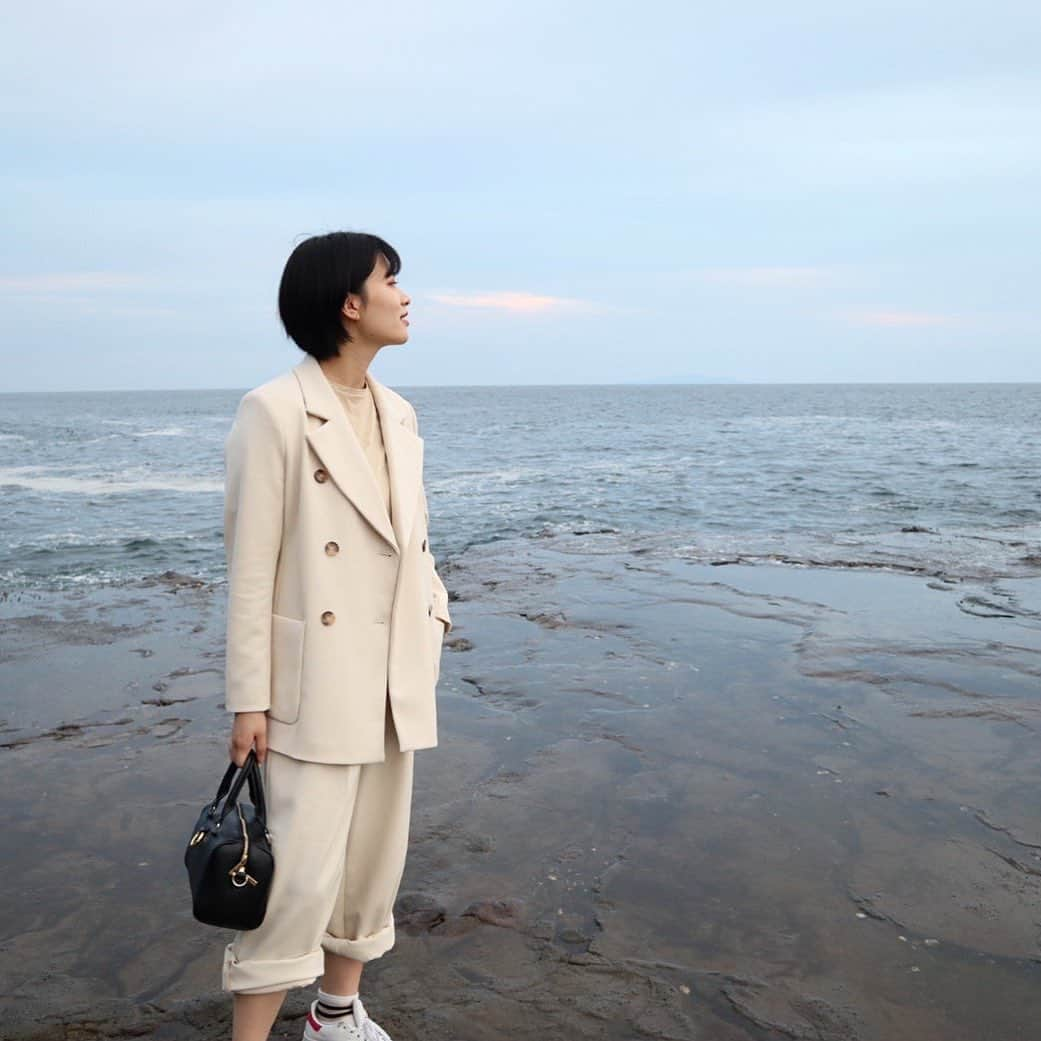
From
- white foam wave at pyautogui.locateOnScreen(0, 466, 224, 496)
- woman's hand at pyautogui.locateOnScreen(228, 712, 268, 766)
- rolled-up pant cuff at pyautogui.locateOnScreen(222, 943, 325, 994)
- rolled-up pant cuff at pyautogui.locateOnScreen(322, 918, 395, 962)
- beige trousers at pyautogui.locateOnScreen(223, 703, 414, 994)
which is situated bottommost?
white foam wave at pyautogui.locateOnScreen(0, 466, 224, 496)

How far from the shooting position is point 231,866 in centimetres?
229

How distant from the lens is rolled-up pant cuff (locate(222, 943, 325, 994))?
2.41 meters

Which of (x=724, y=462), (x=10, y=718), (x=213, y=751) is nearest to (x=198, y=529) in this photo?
(x=10, y=718)

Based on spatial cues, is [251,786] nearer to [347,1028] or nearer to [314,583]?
[314,583]

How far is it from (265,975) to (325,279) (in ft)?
5.42

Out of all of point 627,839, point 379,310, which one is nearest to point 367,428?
point 379,310

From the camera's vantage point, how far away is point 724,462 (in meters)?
28.0

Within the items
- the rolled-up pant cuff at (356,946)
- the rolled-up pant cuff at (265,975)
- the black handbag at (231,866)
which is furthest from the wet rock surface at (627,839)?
the black handbag at (231,866)

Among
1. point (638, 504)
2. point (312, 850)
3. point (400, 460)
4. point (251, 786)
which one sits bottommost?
point (638, 504)

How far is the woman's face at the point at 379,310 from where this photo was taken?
252cm

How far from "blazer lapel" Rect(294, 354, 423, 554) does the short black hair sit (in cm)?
10

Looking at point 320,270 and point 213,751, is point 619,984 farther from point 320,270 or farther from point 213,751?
point 213,751

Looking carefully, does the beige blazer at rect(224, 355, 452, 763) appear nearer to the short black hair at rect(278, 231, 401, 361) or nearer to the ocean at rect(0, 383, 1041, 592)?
the short black hair at rect(278, 231, 401, 361)

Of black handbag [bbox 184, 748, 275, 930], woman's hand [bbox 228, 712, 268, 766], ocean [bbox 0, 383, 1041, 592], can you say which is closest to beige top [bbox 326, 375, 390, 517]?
woman's hand [bbox 228, 712, 268, 766]
